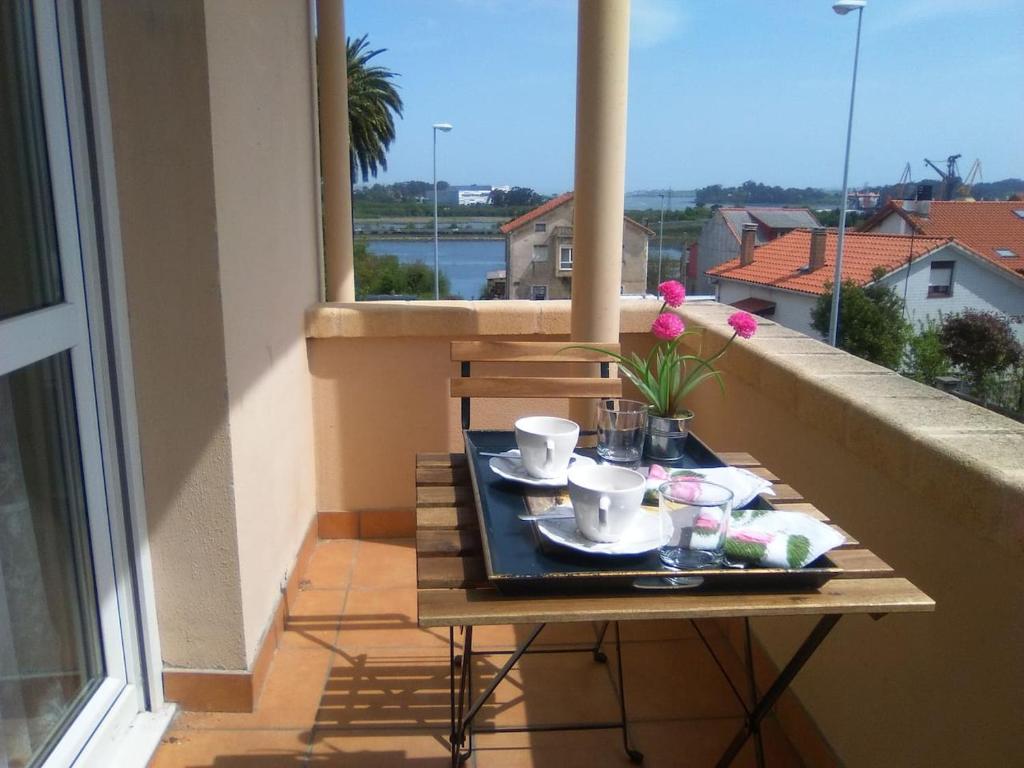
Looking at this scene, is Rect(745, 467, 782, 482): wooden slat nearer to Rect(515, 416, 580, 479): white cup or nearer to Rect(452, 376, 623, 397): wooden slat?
Rect(515, 416, 580, 479): white cup

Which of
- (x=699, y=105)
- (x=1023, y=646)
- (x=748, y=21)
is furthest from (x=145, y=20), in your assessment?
(x=748, y=21)

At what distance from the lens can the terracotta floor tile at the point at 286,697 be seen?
79.0 inches

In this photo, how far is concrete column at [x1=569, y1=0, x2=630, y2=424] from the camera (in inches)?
95.5

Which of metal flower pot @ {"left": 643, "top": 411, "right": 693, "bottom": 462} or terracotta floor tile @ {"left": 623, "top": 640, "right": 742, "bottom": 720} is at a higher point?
metal flower pot @ {"left": 643, "top": 411, "right": 693, "bottom": 462}

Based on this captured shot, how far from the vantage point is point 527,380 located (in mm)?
2164

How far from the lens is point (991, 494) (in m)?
1.15

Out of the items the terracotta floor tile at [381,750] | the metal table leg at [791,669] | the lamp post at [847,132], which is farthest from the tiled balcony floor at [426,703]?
the lamp post at [847,132]

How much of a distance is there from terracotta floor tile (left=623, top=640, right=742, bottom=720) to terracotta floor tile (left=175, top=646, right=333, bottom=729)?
0.90m

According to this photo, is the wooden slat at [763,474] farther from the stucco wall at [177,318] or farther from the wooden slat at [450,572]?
the stucco wall at [177,318]

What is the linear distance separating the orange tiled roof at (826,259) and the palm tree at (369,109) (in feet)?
52.1

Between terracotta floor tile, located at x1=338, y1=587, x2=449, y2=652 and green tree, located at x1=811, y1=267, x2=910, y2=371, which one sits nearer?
terracotta floor tile, located at x1=338, y1=587, x2=449, y2=652

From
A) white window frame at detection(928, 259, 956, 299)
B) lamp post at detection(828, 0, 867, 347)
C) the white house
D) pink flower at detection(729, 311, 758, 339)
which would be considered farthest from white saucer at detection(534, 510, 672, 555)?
white window frame at detection(928, 259, 956, 299)

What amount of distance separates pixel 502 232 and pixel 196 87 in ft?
28.1

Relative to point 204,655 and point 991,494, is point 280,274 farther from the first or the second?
point 991,494
